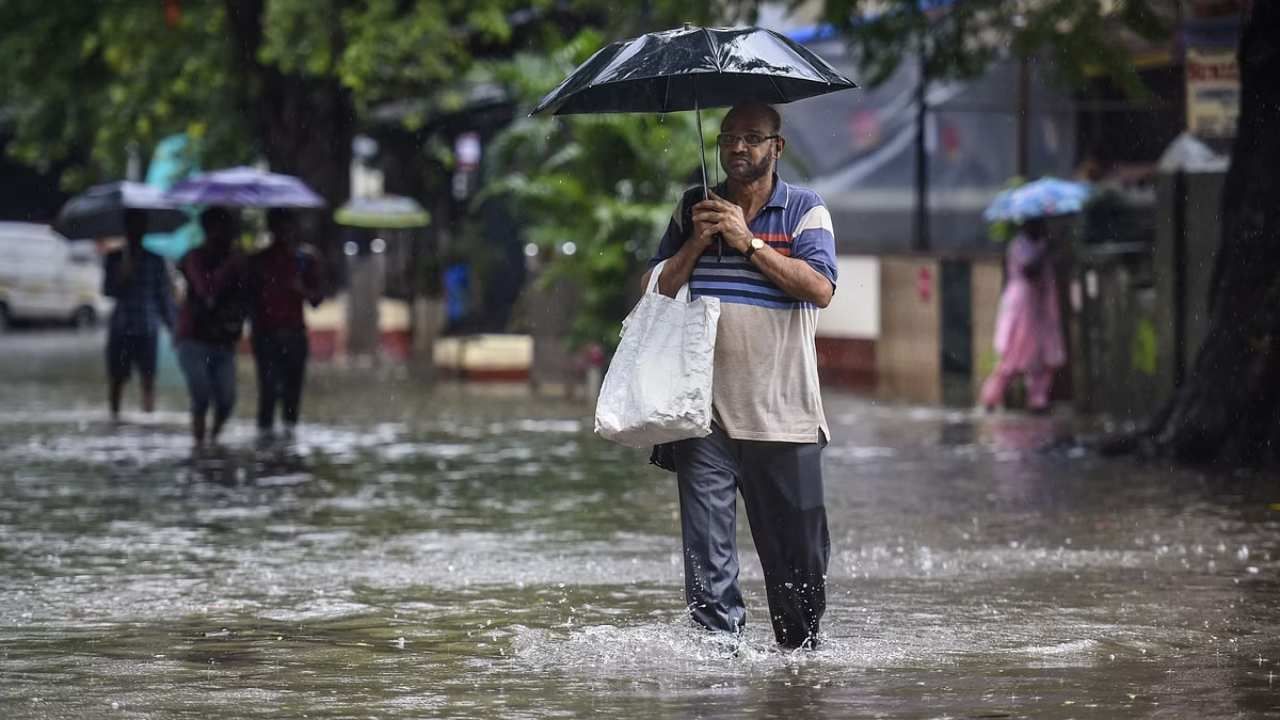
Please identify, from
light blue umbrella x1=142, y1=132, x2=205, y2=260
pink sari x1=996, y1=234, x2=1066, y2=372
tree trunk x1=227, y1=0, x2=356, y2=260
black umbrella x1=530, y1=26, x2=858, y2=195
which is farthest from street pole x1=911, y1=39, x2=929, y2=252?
black umbrella x1=530, y1=26, x2=858, y2=195

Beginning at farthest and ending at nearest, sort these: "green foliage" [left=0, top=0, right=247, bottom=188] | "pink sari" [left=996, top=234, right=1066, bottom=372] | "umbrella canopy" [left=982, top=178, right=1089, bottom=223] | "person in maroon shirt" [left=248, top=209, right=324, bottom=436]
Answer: "green foliage" [left=0, top=0, right=247, bottom=188] < "pink sari" [left=996, top=234, right=1066, bottom=372] < "umbrella canopy" [left=982, top=178, right=1089, bottom=223] < "person in maroon shirt" [left=248, top=209, right=324, bottom=436]

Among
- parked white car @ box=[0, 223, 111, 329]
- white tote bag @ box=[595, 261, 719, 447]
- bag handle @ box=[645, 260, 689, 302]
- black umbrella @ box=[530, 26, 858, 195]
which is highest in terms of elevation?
black umbrella @ box=[530, 26, 858, 195]

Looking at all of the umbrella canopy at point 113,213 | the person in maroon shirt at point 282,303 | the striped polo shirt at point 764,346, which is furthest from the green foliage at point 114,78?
the striped polo shirt at point 764,346

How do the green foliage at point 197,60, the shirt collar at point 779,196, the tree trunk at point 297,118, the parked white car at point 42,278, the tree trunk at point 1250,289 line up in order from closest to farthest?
the shirt collar at point 779,196 → the tree trunk at point 1250,289 → the green foliage at point 197,60 → the tree trunk at point 297,118 → the parked white car at point 42,278

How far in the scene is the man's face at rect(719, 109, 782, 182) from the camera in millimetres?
7883

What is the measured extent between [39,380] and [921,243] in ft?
34.0

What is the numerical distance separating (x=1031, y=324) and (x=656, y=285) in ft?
42.2

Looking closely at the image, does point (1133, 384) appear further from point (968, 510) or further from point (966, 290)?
A: point (968, 510)

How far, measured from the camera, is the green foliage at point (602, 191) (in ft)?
75.8

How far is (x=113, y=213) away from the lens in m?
20.9

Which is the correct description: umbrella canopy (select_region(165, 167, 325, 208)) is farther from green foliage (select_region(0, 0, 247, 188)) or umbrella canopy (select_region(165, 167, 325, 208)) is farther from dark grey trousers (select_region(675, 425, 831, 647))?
dark grey trousers (select_region(675, 425, 831, 647))

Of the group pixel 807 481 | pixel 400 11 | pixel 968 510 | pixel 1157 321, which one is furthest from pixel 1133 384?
pixel 400 11

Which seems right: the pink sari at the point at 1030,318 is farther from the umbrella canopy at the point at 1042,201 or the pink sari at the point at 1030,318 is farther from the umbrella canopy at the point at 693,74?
the umbrella canopy at the point at 693,74

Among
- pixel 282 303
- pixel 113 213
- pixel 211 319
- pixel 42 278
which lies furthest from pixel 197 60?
pixel 42 278
